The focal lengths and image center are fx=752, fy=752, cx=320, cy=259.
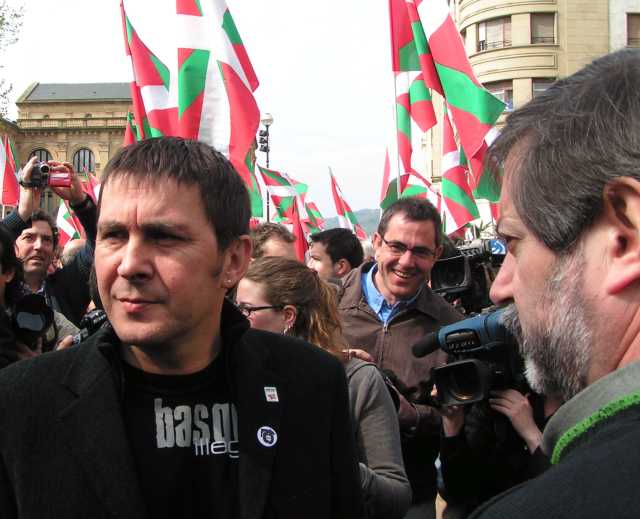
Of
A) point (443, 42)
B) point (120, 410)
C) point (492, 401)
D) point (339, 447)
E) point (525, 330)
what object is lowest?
point (492, 401)

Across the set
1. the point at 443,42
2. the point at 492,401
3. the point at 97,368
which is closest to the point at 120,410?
the point at 97,368

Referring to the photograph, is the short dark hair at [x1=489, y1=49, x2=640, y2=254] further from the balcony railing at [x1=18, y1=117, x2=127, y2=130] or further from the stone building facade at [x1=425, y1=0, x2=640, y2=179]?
the balcony railing at [x1=18, y1=117, x2=127, y2=130]

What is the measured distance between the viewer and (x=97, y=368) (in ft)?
5.91

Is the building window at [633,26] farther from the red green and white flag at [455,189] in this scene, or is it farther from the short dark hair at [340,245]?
the short dark hair at [340,245]

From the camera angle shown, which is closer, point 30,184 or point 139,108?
point 30,184

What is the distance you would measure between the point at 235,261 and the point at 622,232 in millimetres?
1212

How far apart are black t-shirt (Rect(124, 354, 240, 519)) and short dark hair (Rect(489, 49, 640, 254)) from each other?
984 mm

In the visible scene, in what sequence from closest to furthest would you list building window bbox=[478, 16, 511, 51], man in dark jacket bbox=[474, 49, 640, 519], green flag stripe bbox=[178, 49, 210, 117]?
man in dark jacket bbox=[474, 49, 640, 519] → green flag stripe bbox=[178, 49, 210, 117] → building window bbox=[478, 16, 511, 51]

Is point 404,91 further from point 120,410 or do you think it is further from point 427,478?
point 120,410

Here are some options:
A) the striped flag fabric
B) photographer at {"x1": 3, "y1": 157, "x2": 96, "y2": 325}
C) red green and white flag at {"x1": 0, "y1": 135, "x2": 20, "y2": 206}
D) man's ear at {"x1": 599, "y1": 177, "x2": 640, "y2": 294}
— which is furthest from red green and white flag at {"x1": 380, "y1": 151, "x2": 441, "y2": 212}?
red green and white flag at {"x1": 0, "y1": 135, "x2": 20, "y2": 206}

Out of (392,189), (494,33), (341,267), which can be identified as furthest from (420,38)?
(494,33)

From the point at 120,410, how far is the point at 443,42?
5749 millimetres

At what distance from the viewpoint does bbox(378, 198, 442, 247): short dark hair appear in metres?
4.26

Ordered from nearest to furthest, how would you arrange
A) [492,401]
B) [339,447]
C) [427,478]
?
[339,447]
[492,401]
[427,478]
